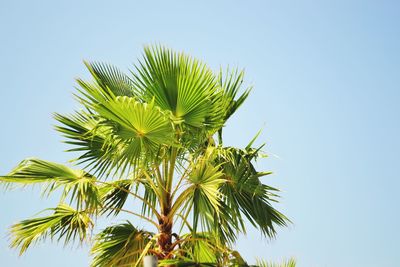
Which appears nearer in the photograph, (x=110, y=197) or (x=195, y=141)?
(x=195, y=141)

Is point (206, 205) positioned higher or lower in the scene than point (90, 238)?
higher

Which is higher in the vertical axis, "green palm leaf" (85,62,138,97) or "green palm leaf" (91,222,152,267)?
"green palm leaf" (85,62,138,97)

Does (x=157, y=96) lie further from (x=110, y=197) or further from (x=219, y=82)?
(x=110, y=197)

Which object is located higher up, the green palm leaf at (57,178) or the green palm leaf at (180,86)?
the green palm leaf at (180,86)

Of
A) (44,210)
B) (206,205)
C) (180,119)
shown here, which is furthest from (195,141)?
(44,210)

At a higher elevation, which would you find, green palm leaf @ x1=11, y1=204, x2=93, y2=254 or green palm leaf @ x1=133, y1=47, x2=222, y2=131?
green palm leaf @ x1=133, y1=47, x2=222, y2=131

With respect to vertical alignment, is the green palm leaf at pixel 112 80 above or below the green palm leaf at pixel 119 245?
above

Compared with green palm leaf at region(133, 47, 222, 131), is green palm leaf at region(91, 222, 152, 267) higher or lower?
lower

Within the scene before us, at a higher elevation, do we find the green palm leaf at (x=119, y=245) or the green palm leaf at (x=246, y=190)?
the green palm leaf at (x=246, y=190)

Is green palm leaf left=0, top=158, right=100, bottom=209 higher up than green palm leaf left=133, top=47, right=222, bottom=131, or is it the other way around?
green palm leaf left=133, top=47, right=222, bottom=131

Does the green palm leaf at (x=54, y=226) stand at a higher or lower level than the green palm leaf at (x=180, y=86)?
lower

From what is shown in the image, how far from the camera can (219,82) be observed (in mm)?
7941

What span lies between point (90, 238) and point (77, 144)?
47.7 inches

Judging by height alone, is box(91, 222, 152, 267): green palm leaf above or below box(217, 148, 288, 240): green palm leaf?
below
